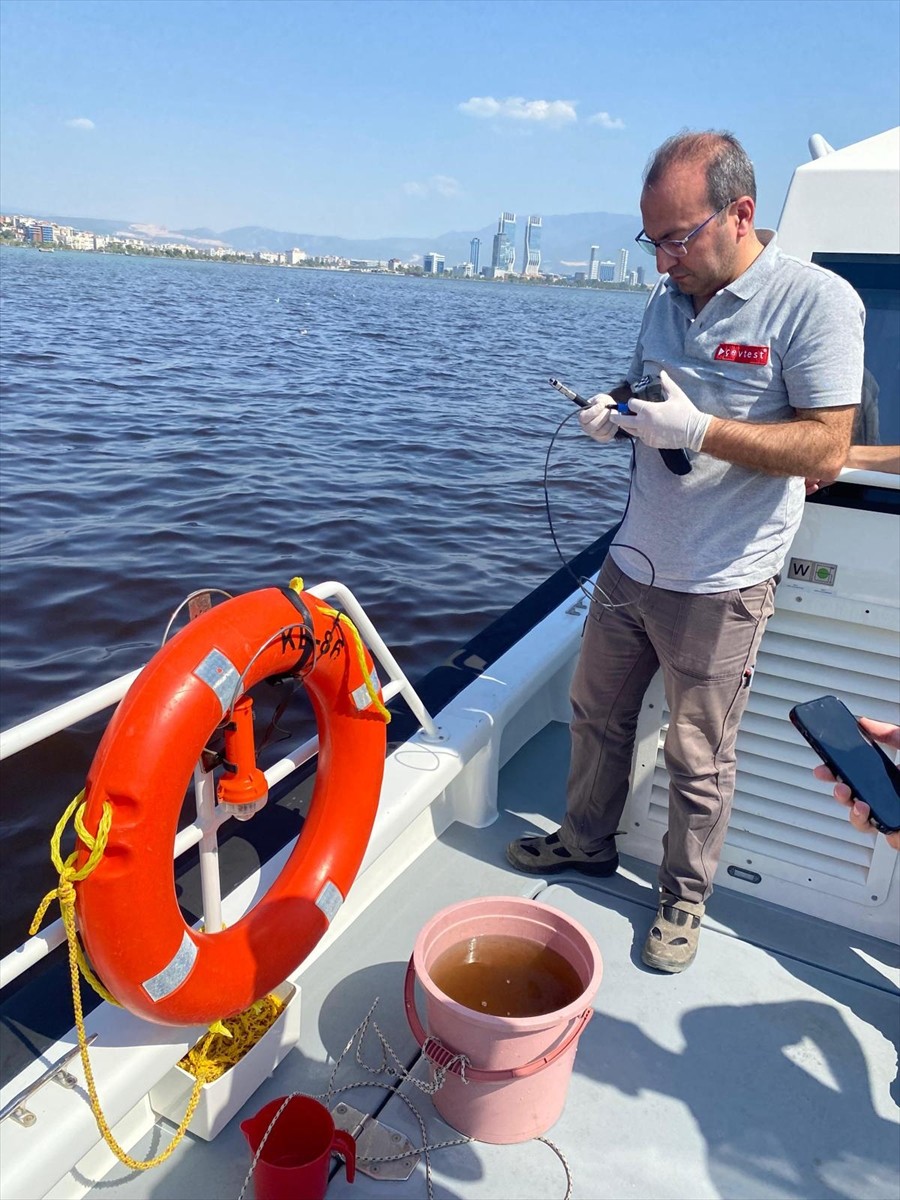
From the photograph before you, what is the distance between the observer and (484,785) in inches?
105

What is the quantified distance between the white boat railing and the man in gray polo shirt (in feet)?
1.89

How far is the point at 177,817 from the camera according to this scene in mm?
1384

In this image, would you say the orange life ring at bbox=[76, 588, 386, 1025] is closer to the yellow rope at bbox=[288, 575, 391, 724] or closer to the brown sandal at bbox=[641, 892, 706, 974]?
the yellow rope at bbox=[288, 575, 391, 724]

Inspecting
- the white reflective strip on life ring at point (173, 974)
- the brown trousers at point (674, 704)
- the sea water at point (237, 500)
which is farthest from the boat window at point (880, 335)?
the sea water at point (237, 500)

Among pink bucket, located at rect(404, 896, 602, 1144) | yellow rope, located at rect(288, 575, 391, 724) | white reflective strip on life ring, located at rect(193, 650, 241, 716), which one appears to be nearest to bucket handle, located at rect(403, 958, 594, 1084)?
pink bucket, located at rect(404, 896, 602, 1144)

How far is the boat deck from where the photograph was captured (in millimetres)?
1682

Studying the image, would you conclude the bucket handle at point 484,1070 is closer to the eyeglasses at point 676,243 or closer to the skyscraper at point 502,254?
the eyeglasses at point 676,243

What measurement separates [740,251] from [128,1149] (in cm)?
204

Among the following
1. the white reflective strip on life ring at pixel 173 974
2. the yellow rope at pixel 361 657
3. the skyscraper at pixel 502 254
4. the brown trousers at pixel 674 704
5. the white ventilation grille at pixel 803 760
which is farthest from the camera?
the skyscraper at pixel 502 254

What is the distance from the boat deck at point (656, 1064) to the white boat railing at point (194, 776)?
433mm

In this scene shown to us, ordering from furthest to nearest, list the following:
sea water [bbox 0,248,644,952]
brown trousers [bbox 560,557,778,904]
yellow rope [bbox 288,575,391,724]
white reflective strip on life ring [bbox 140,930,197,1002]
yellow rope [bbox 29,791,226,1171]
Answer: sea water [bbox 0,248,644,952] < brown trousers [bbox 560,557,778,904] < yellow rope [bbox 288,575,391,724] < white reflective strip on life ring [bbox 140,930,197,1002] < yellow rope [bbox 29,791,226,1171]

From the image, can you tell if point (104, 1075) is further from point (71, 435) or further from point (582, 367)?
point (582, 367)

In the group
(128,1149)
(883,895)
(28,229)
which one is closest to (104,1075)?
(128,1149)

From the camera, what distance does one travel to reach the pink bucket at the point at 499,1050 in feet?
5.27
